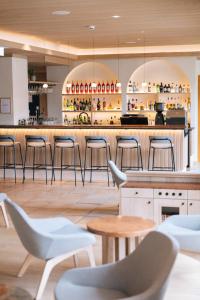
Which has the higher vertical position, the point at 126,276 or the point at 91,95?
the point at 91,95

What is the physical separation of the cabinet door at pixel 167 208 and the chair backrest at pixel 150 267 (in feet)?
7.36

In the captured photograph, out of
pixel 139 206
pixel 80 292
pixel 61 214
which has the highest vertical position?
pixel 139 206

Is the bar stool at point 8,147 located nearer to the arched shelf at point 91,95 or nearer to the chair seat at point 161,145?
the chair seat at point 161,145

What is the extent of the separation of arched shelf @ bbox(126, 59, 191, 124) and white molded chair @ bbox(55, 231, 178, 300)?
9845 millimetres

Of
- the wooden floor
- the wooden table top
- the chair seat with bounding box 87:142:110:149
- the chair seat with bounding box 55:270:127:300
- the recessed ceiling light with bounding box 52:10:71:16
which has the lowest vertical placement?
the wooden floor

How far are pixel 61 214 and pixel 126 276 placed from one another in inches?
156

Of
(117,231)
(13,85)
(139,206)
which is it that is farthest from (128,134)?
(117,231)

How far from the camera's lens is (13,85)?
Answer: 430 inches

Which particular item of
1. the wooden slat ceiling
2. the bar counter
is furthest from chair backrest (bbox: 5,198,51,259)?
the bar counter

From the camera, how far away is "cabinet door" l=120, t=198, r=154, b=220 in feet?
18.1

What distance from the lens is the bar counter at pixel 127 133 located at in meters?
9.67

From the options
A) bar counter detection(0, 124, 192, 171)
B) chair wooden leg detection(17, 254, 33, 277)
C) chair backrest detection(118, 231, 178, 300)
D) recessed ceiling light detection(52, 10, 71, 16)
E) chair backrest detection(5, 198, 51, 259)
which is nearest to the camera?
chair backrest detection(118, 231, 178, 300)

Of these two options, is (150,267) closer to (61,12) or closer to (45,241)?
(45,241)

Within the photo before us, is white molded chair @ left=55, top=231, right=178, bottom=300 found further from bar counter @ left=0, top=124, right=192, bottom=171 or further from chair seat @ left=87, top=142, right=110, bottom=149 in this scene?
bar counter @ left=0, top=124, right=192, bottom=171
